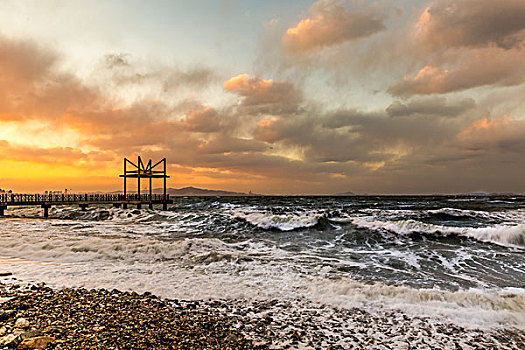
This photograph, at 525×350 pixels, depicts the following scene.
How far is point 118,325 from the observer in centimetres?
473

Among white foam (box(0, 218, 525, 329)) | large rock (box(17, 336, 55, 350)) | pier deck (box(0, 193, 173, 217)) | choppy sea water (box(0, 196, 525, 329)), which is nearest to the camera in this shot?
large rock (box(17, 336, 55, 350))

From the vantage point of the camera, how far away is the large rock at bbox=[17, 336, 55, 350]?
3.90 metres

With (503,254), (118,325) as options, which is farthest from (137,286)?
(503,254)

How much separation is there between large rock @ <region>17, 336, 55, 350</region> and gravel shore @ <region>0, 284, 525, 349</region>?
0.04 ft

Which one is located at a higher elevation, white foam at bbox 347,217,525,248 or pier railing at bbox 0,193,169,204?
pier railing at bbox 0,193,169,204

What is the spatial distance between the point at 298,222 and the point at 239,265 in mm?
11371

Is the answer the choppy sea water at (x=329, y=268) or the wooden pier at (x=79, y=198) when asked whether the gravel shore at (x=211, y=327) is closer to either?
the choppy sea water at (x=329, y=268)

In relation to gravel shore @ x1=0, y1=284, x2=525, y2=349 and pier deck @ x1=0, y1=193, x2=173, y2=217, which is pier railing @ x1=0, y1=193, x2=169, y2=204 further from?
gravel shore @ x1=0, y1=284, x2=525, y2=349

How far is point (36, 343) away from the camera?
3.99m

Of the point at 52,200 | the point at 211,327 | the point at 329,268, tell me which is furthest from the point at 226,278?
the point at 52,200

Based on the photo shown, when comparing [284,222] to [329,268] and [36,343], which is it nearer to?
[329,268]

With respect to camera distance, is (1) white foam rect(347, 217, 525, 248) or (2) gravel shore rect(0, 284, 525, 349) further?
(1) white foam rect(347, 217, 525, 248)

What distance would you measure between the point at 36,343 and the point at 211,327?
7.75 ft

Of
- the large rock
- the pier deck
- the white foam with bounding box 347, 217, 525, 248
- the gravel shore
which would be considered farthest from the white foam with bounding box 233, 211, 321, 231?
the pier deck
